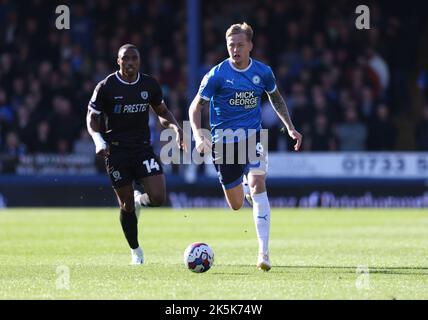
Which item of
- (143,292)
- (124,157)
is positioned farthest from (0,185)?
(143,292)

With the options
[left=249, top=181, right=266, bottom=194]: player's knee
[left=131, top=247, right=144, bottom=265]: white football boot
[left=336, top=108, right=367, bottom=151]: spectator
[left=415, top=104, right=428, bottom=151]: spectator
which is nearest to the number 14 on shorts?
[left=131, top=247, right=144, bottom=265]: white football boot

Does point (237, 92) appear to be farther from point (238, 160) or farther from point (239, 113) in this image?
point (238, 160)

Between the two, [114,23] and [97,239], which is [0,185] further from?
[97,239]

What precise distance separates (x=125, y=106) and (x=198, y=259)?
1.87 meters

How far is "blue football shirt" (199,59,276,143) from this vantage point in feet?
34.1

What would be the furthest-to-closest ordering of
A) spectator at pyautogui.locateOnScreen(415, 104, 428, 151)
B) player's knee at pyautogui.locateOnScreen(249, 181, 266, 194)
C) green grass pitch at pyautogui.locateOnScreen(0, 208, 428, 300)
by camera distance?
spectator at pyautogui.locateOnScreen(415, 104, 428, 151) < player's knee at pyautogui.locateOnScreen(249, 181, 266, 194) < green grass pitch at pyautogui.locateOnScreen(0, 208, 428, 300)

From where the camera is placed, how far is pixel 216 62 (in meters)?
23.1

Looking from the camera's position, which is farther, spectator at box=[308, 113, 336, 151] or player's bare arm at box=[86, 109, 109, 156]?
spectator at box=[308, 113, 336, 151]

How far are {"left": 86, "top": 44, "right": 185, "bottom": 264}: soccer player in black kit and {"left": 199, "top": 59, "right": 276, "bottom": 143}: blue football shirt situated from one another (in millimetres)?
665

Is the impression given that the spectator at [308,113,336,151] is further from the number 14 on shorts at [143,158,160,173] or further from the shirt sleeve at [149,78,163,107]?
the number 14 on shorts at [143,158,160,173]

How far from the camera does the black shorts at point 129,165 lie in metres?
10.8

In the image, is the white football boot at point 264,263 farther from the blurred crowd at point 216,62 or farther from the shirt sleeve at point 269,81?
the blurred crowd at point 216,62

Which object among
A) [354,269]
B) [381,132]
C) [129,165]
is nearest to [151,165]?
[129,165]

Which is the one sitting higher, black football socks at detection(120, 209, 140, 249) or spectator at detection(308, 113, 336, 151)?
spectator at detection(308, 113, 336, 151)
